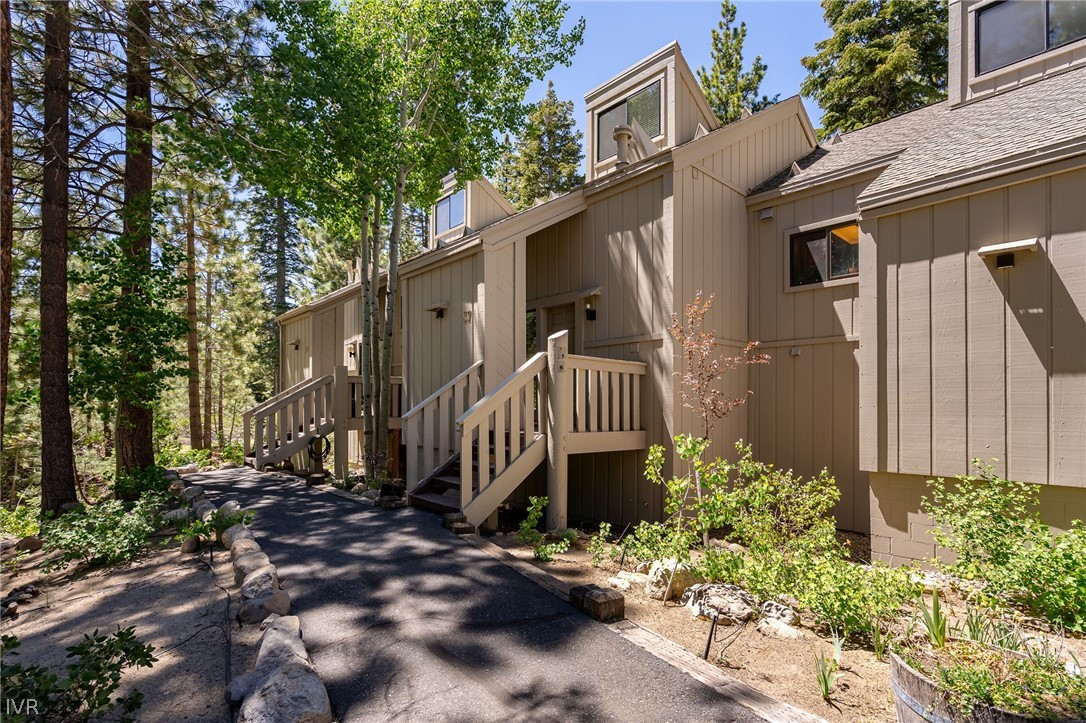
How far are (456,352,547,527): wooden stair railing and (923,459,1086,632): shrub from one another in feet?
12.2

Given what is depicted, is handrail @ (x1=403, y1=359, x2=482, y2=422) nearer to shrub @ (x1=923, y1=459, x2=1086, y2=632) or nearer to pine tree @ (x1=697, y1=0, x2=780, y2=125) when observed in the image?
shrub @ (x1=923, y1=459, x2=1086, y2=632)

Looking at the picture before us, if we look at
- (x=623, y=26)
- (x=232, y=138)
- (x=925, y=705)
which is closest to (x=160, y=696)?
(x=925, y=705)

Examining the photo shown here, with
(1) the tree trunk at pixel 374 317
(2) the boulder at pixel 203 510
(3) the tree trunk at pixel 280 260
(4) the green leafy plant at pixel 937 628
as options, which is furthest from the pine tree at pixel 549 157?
(4) the green leafy plant at pixel 937 628

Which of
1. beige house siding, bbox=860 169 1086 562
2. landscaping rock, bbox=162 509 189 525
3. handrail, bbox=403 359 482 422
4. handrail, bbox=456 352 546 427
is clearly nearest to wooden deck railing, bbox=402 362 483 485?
handrail, bbox=403 359 482 422

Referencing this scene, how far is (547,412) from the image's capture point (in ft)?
19.2

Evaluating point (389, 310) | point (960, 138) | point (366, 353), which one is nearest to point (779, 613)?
point (960, 138)

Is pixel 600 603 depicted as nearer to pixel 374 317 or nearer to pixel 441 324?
pixel 441 324

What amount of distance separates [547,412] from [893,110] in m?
15.2

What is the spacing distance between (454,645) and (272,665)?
97 cm

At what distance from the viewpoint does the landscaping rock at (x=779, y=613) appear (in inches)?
138

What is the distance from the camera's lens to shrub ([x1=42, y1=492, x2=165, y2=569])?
15.3 ft

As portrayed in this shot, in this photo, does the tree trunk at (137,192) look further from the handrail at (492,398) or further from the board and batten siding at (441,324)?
the handrail at (492,398)

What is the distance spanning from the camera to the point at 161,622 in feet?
11.3

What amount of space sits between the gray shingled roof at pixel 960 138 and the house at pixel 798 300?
39 mm
